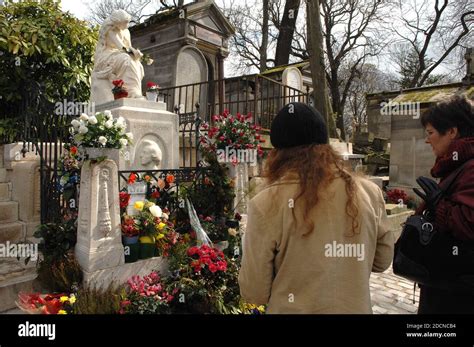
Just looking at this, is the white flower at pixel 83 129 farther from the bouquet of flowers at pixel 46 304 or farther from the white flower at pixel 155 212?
the bouquet of flowers at pixel 46 304

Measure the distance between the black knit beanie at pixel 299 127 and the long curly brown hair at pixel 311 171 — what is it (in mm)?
33

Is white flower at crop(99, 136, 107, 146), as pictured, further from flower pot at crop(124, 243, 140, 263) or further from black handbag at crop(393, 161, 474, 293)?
black handbag at crop(393, 161, 474, 293)

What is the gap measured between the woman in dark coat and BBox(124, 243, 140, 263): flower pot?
9.51 feet

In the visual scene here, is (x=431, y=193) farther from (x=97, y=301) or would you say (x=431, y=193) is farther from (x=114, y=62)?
(x=114, y=62)

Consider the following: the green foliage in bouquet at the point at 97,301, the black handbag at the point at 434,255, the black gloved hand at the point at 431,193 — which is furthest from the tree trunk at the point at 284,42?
the black handbag at the point at 434,255

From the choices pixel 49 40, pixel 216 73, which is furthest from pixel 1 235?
pixel 216 73

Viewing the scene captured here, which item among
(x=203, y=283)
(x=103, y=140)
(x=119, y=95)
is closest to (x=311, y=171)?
(x=203, y=283)

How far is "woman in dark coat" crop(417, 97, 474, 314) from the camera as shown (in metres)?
1.76

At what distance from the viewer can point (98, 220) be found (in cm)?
348

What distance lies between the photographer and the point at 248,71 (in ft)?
93.2

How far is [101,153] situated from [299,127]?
8.74 ft

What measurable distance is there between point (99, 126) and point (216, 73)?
989 centimetres

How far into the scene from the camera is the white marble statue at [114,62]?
18.6 feet

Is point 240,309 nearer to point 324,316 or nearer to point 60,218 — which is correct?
point 324,316
